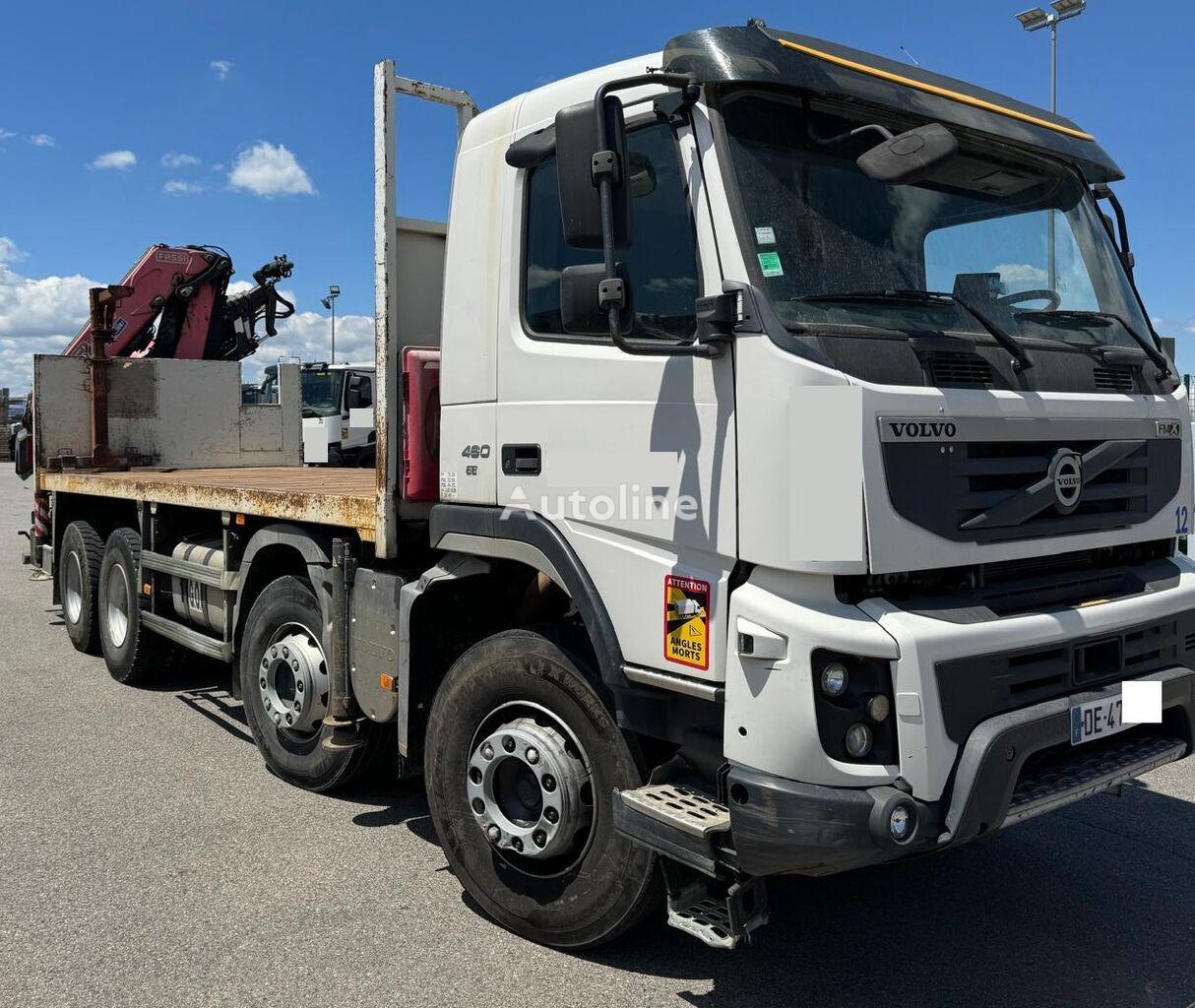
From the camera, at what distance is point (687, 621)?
297 centimetres

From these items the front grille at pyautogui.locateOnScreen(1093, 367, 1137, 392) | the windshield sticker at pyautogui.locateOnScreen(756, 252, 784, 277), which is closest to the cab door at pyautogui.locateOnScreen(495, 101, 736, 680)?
the windshield sticker at pyautogui.locateOnScreen(756, 252, 784, 277)

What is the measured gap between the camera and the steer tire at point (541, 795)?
3.25m

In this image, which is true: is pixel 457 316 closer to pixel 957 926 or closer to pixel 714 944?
pixel 714 944

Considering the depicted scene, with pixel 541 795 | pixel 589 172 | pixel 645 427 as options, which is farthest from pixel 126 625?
pixel 589 172

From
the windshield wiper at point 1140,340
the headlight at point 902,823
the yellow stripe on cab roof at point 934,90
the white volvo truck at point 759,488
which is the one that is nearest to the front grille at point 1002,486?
the white volvo truck at point 759,488

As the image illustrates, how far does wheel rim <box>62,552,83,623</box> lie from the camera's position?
804cm

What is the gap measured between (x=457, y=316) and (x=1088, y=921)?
3.23 m

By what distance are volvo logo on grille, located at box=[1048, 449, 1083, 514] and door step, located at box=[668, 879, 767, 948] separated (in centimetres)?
142

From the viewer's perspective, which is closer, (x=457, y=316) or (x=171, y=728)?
(x=457, y=316)

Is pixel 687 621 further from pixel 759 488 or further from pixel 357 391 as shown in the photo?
pixel 357 391

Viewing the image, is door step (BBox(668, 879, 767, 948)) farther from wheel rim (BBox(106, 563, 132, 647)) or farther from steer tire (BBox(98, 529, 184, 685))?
wheel rim (BBox(106, 563, 132, 647))

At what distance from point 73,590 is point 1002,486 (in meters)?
7.58

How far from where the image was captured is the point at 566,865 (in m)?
3.49

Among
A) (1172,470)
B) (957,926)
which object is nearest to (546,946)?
(957,926)
